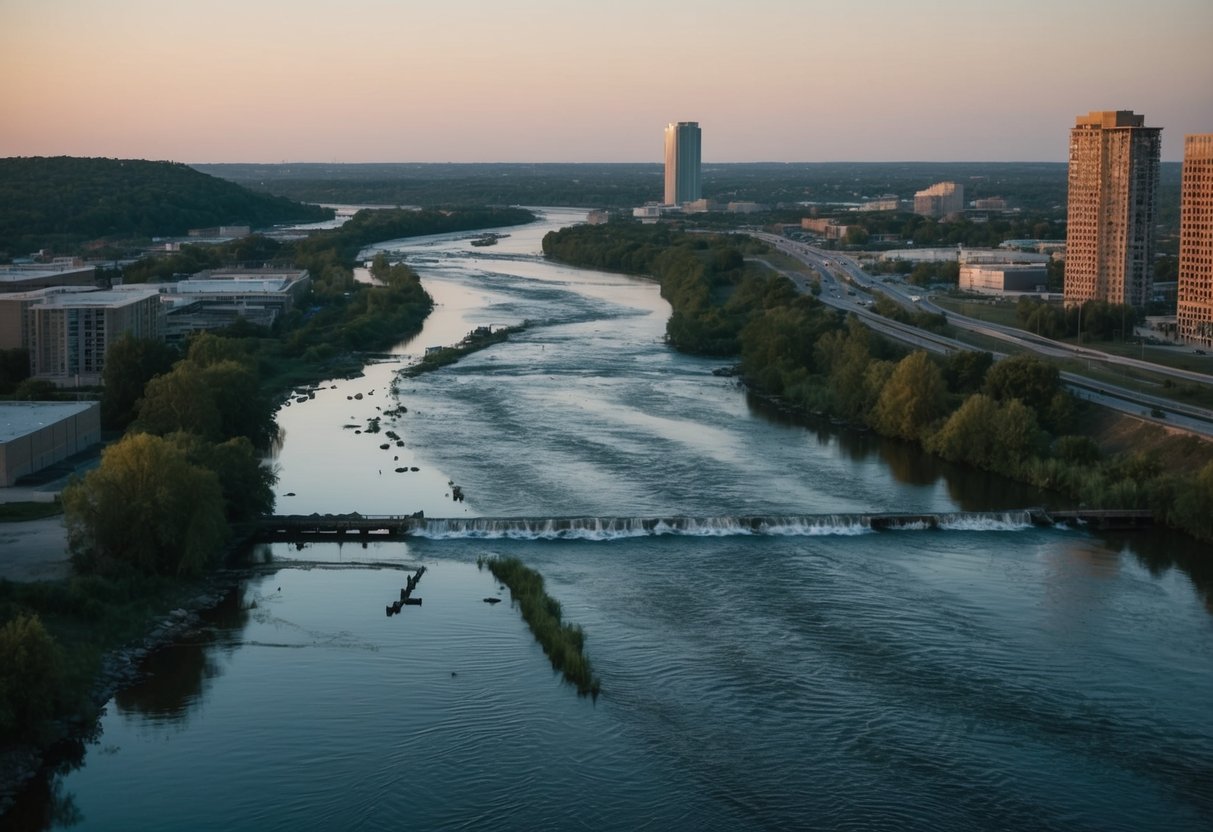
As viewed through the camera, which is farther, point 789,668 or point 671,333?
point 671,333

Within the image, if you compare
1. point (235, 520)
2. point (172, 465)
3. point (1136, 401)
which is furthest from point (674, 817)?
point (1136, 401)

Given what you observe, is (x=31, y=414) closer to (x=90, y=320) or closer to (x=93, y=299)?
(x=90, y=320)

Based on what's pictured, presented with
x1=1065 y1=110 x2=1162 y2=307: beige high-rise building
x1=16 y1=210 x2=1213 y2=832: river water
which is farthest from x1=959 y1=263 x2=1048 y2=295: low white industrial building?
x1=16 y1=210 x2=1213 y2=832: river water

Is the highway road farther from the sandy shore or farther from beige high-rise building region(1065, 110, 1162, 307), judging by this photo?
the sandy shore

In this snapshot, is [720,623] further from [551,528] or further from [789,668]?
[551,528]

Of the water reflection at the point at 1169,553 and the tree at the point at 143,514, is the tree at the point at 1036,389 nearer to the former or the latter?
the water reflection at the point at 1169,553

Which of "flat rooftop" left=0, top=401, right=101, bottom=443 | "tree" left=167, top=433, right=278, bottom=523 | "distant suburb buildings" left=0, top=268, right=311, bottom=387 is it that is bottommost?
"tree" left=167, top=433, right=278, bottom=523
